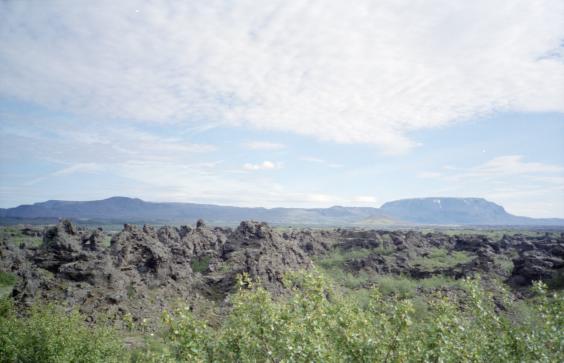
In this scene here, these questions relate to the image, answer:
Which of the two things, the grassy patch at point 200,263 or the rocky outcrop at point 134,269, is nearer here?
the rocky outcrop at point 134,269

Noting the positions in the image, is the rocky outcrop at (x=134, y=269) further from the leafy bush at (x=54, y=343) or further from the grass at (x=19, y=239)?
the grass at (x=19, y=239)

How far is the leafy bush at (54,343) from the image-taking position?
20.0 metres

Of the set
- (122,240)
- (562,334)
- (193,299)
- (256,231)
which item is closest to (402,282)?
(256,231)

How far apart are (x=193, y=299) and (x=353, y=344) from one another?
1108 inches

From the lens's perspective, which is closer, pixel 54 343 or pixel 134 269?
pixel 54 343

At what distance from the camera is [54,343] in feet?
65.6

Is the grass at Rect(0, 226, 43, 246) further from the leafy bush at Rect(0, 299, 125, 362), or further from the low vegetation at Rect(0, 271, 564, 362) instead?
the low vegetation at Rect(0, 271, 564, 362)

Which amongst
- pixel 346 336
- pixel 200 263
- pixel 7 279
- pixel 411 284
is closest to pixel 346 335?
pixel 346 336

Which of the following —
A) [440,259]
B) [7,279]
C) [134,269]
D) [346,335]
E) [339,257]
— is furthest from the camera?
[339,257]

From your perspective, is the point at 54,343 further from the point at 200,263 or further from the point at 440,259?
the point at 440,259

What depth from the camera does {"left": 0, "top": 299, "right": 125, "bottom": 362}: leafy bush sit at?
20.0 meters

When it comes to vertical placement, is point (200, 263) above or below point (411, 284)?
above

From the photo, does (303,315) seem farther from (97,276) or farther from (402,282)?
(402,282)

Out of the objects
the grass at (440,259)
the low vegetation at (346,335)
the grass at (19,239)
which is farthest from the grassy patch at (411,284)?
the grass at (19,239)
